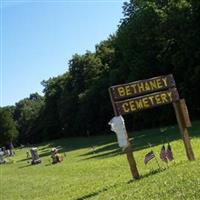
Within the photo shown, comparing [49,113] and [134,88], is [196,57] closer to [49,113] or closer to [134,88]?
[134,88]

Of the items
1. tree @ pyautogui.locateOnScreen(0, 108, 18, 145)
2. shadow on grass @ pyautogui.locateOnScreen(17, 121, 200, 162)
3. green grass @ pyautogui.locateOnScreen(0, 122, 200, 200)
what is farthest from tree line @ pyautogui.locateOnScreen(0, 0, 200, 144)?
green grass @ pyautogui.locateOnScreen(0, 122, 200, 200)

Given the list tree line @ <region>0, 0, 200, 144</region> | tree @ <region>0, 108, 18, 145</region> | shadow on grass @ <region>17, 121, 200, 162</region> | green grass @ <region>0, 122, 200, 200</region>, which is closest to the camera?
green grass @ <region>0, 122, 200, 200</region>

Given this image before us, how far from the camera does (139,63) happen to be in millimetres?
60094

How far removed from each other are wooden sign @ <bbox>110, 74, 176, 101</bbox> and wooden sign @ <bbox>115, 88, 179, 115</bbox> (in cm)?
14

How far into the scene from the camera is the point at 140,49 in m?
62.3

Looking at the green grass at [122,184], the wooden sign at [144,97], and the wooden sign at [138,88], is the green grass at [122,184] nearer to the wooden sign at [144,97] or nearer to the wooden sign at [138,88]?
the wooden sign at [144,97]

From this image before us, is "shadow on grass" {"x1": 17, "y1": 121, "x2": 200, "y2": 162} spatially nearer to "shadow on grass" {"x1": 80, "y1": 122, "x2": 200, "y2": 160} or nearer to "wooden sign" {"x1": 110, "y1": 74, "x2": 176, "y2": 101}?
"shadow on grass" {"x1": 80, "y1": 122, "x2": 200, "y2": 160}

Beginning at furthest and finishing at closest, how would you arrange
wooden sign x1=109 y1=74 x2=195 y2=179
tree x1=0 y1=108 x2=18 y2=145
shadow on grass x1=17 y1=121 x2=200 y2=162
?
1. tree x1=0 y1=108 x2=18 y2=145
2. shadow on grass x1=17 y1=121 x2=200 y2=162
3. wooden sign x1=109 y1=74 x2=195 y2=179

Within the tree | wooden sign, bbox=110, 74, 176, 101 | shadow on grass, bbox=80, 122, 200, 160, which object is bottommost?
shadow on grass, bbox=80, 122, 200, 160

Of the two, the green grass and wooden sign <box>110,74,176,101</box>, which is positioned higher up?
wooden sign <box>110,74,176,101</box>

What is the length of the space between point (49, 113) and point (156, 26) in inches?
2234

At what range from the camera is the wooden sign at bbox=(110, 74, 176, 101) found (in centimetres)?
1634

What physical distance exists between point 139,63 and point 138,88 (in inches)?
1731

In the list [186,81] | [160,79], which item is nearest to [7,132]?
[186,81]
